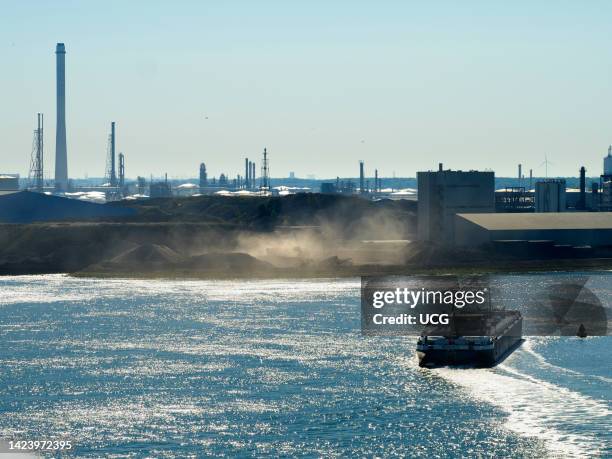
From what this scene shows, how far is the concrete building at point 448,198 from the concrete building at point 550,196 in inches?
378

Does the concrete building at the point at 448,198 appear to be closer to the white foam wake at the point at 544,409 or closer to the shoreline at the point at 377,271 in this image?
the shoreline at the point at 377,271

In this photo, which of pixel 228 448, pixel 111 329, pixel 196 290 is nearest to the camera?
pixel 228 448

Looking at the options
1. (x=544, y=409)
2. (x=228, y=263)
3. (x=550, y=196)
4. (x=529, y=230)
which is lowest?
(x=544, y=409)

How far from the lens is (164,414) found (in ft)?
152

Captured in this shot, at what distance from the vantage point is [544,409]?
156 feet

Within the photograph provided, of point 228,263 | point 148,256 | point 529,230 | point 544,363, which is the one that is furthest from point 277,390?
point 529,230

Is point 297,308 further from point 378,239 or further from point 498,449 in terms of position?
point 378,239

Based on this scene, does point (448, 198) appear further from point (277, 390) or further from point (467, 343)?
point (277, 390)

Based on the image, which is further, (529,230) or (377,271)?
(529,230)

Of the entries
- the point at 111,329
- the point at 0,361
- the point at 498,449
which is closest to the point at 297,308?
the point at 111,329

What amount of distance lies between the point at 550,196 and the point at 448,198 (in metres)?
16.4

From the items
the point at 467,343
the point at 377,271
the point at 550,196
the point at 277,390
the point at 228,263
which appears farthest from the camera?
the point at 550,196

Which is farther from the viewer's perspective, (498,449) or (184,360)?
(184,360)

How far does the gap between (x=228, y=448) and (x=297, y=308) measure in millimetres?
36863
